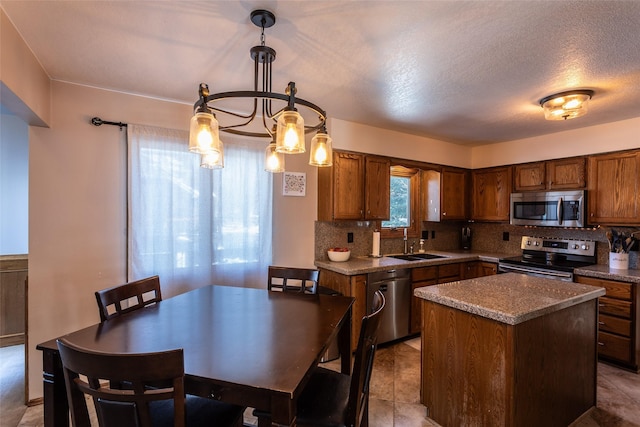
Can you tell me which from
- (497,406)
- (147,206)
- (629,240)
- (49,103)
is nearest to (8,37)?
(49,103)

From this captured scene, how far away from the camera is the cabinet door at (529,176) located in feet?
12.1

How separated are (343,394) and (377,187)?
Result: 2395 mm

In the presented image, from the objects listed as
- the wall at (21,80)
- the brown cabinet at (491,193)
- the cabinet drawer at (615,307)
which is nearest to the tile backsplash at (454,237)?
the brown cabinet at (491,193)

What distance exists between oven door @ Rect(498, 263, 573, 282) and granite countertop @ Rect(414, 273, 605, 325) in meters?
1.12

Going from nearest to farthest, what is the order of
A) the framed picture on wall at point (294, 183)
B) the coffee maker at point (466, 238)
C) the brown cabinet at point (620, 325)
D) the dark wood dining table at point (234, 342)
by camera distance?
the dark wood dining table at point (234, 342) < the brown cabinet at point (620, 325) < the framed picture on wall at point (294, 183) < the coffee maker at point (466, 238)

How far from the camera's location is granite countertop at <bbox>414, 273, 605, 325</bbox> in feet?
5.38

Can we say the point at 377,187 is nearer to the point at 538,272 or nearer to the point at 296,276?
the point at 296,276

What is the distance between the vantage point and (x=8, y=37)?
157cm

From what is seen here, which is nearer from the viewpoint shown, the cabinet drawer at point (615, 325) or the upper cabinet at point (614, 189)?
the cabinet drawer at point (615, 325)

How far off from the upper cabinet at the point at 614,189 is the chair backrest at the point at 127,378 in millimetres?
4066

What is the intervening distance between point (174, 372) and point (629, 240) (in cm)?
411

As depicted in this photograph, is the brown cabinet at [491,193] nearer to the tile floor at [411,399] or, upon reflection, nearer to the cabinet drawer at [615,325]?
the cabinet drawer at [615,325]

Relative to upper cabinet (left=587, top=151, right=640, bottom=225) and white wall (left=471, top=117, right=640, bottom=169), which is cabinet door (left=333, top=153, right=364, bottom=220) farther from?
upper cabinet (left=587, top=151, right=640, bottom=225)

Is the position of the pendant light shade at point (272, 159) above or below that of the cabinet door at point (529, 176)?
below
